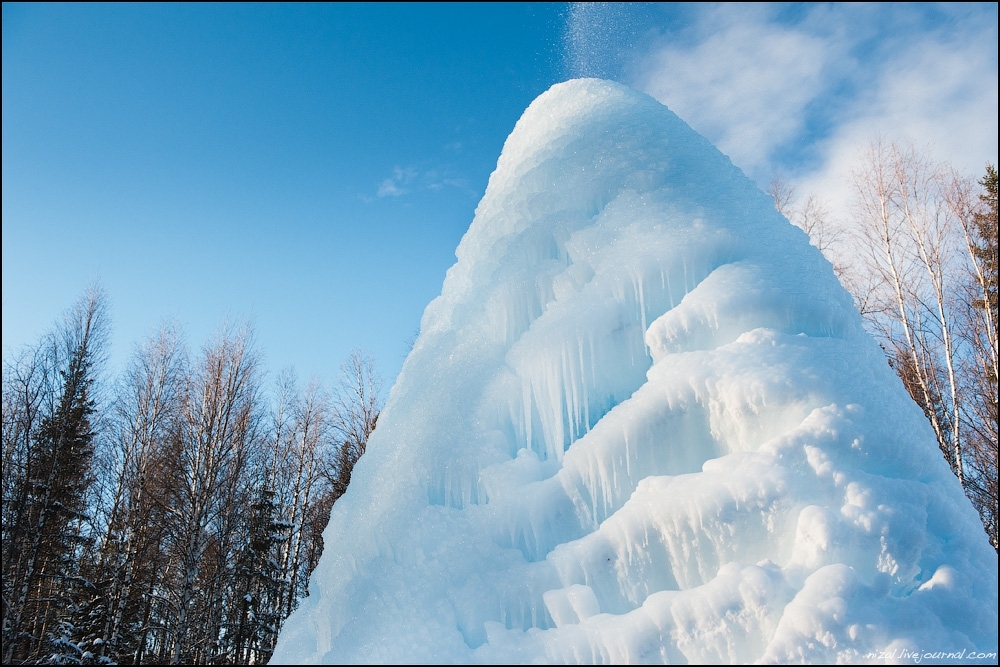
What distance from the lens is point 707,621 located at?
1898 millimetres

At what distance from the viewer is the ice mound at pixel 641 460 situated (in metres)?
1.91

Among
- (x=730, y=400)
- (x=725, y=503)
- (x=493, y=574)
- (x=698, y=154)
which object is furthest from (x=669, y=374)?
(x=698, y=154)

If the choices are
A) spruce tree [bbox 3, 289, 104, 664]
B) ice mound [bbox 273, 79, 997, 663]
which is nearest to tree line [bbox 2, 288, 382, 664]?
spruce tree [bbox 3, 289, 104, 664]

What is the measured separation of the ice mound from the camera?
1.91 meters

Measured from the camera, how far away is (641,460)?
2426 mm

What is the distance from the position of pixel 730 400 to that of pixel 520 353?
1.06 metres

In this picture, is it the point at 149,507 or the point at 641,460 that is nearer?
the point at 641,460

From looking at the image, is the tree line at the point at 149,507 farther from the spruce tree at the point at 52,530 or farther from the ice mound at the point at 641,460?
the ice mound at the point at 641,460

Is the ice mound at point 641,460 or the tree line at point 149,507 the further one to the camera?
the tree line at point 149,507

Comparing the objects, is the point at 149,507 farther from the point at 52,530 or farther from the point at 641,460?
the point at 641,460

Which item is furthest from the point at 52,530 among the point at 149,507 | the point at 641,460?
the point at 641,460

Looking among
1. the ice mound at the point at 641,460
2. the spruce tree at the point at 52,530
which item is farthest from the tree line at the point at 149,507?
the ice mound at the point at 641,460

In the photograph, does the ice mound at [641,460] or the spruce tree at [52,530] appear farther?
the spruce tree at [52,530]

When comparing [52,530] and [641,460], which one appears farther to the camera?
[52,530]
